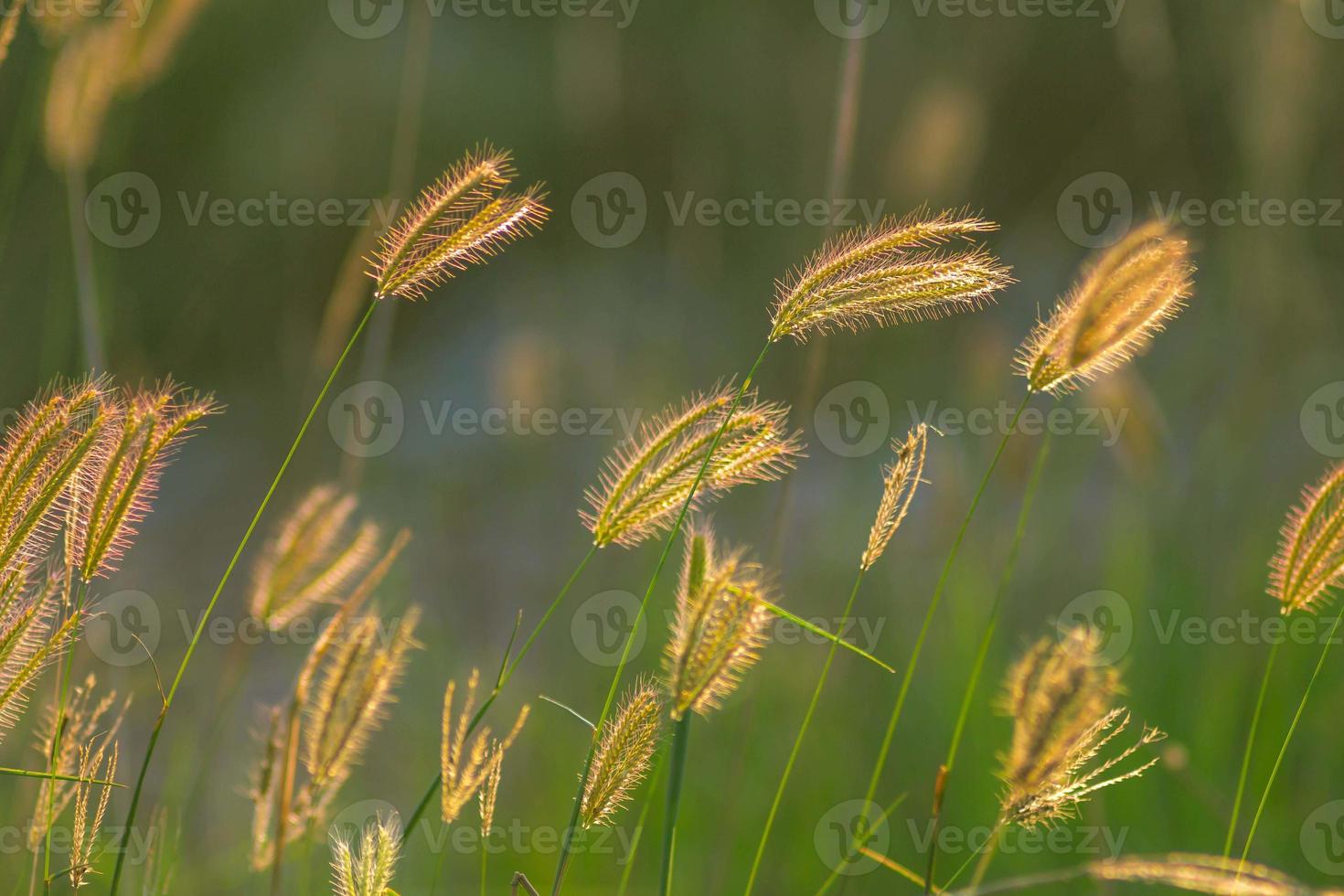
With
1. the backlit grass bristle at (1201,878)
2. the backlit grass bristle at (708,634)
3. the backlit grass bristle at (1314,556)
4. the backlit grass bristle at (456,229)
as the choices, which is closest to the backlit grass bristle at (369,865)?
the backlit grass bristle at (708,634)

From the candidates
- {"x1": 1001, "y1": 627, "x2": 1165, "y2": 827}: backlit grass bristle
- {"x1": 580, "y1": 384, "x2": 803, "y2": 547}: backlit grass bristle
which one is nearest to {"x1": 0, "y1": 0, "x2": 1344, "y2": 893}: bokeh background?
{"x1": 580, "y1": 384, "x2": 803, "y2": 547}: backlit grass bristle

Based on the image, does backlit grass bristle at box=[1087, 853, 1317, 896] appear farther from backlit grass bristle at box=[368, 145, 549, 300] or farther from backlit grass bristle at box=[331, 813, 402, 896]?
backlit grass bristle at box=[368, 145, 549, 300]

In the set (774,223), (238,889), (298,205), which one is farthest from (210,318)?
(238,889)

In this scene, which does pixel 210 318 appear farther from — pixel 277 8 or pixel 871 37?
pixel 871 37

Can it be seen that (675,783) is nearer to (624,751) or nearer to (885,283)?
(624,751)

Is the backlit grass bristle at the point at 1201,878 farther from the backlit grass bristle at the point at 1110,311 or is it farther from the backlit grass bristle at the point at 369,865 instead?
the backlit grass bristle at the point at 369,865

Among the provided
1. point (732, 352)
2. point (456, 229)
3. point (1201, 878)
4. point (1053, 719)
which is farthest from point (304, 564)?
point (732, 352)

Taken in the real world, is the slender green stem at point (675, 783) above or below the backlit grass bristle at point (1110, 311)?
below
